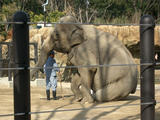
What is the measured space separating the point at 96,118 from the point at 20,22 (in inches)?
126

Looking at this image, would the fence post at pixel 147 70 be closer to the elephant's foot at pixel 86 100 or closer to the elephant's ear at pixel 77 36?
the elephant's foot at pixel 86 100

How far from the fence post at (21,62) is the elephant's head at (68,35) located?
5258mm

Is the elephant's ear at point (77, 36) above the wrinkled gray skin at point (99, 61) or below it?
above

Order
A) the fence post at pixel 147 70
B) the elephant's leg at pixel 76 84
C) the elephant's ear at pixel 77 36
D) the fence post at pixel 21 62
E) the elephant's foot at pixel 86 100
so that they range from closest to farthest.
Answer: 1. the fence post at pixel 21 62
2. the fence post at pixel 147 70
3. the elephant's foot at pixel 86 100
4. the elephant's ear at pixel 77 36
5. the elephant's leg at pixel 76 84

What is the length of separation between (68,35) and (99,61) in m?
0.90

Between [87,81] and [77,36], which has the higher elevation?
[77,36]

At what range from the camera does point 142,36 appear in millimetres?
3574

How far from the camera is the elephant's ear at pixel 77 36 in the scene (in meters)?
8.22

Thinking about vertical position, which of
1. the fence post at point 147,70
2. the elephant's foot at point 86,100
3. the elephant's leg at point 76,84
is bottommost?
the elephant's foot at point 86,100

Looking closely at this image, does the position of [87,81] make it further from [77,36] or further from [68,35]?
[68,35]

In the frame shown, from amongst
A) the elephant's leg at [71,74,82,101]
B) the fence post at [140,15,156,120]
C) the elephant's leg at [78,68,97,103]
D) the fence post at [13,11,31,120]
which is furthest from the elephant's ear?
the fence post at [13,11,31,120]

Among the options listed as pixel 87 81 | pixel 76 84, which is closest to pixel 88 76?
pixel 87 81

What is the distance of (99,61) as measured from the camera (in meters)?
8.16

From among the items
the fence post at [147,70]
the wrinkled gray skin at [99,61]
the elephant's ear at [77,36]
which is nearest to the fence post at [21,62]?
the fence post at [147,70]
